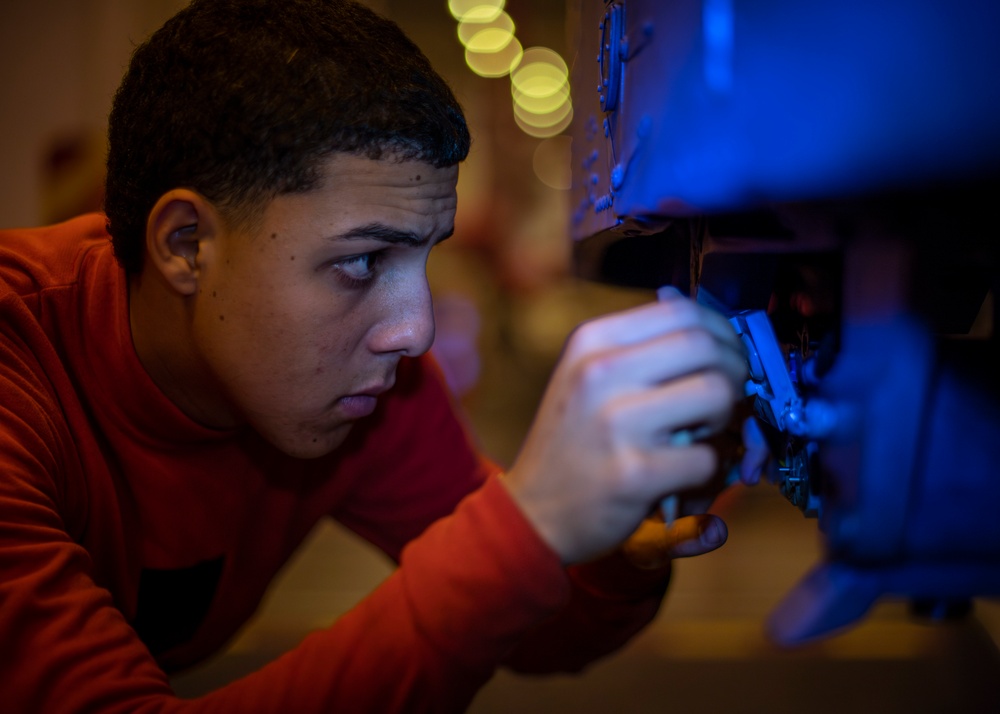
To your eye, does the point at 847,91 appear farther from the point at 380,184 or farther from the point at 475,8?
the point at 475,8

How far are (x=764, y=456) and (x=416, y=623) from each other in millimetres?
268

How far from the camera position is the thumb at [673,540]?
0.60 m

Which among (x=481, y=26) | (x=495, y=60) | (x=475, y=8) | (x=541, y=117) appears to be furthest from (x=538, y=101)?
(x=475, y=8)

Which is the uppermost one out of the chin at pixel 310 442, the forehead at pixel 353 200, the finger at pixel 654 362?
the forehead at pixel 353 200

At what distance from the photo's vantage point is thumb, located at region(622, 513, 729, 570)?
0.60 m

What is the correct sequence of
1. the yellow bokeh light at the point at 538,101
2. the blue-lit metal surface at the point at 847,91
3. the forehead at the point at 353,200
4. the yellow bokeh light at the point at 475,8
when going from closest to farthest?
the blue-lit metal surface at the point at 847,91
the forehead at the point at 353,200
the yellow bokeh light at the point at 475,8
the yellow bokeh light at the point at 538,101

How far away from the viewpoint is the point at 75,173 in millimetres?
1816

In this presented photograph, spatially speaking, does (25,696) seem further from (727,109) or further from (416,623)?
(727,109)

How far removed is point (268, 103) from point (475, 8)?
2.71 m

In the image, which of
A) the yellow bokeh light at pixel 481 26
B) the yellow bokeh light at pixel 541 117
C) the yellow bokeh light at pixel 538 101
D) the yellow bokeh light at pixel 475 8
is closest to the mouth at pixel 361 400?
the yellow bokeh light at pixel 475 8

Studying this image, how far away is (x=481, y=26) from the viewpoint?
3254mm

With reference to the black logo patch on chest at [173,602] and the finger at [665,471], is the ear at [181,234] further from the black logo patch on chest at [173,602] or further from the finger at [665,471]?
the finger at [665,471]

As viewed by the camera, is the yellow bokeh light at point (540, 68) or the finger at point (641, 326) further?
the yellow bokeh light at point (540, 68)

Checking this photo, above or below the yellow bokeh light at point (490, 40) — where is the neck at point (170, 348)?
below
